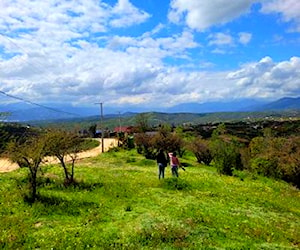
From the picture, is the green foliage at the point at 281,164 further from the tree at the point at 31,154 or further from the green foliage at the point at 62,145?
the tree at the point at 31,154

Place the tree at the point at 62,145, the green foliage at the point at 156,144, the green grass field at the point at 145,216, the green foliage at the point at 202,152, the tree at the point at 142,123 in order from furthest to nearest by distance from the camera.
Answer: the tree at the point at 142,123 → the green foliage at the point at 156,144 → the green foliage at the point at 202,152 → the tree at the point at 62,145 → the green grass field at the point at 145,216

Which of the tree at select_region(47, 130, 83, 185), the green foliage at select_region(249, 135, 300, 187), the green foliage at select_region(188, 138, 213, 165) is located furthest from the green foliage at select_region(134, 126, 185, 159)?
the tree at select_region(47, 130, 83, 185)

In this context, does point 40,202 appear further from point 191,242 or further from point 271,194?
point 271,194

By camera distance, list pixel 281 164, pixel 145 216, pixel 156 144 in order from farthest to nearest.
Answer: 1. pixel 156 144
2. pixel 281 164
3. pixel 145 216

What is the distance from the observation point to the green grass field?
17000 mm

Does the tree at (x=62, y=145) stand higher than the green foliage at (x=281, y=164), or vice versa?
the tree at (x=62, y=145)

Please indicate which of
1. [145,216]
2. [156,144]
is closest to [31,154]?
[145,216]

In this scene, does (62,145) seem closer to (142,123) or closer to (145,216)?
(145,216)

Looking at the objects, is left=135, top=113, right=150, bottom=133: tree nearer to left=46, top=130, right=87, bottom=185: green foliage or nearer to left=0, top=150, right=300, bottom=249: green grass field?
left=46, top=130, right=87, bottom=185: green foliage

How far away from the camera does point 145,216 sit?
20.4 m

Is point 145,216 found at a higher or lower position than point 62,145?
lower

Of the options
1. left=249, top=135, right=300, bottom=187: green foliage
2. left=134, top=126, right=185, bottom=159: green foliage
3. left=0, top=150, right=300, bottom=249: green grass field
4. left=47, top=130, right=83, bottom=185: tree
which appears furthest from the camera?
left=134, top=126, right=185, bottom=159: green foliage

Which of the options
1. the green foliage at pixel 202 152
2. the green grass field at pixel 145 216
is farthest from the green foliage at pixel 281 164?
the green grass field at pixel 145 216

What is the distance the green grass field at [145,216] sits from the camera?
17.0 meters
